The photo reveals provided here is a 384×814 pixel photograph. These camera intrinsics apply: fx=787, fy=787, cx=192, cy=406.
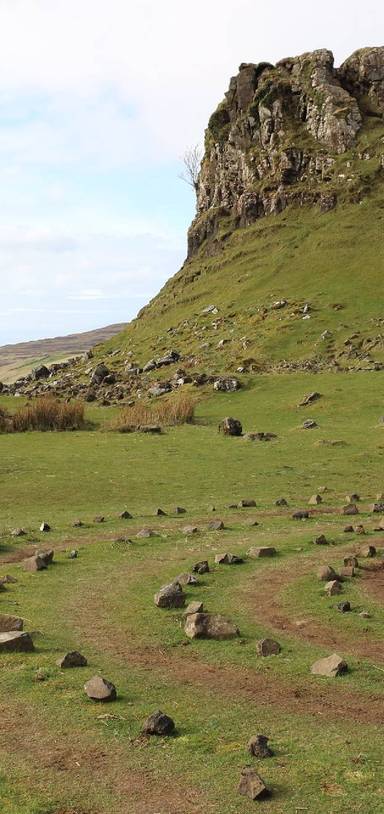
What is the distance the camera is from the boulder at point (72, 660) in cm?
1076

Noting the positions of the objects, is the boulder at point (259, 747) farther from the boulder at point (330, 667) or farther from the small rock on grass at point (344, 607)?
the small rock on grass at point (344, 607)

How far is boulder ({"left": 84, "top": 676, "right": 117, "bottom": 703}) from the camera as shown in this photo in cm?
956

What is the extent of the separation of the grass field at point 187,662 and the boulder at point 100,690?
4.6 inches

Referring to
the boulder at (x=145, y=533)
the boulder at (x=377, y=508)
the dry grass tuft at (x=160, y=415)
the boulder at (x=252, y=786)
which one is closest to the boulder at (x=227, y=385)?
the dry grass tuft at (x=160, y=415)

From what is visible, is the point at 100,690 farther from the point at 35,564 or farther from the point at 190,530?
the point at 190,530

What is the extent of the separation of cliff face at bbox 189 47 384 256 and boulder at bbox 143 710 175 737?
85797 mm

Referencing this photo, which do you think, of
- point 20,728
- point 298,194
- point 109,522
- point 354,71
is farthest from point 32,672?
point 354,71

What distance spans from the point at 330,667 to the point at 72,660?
351 cm

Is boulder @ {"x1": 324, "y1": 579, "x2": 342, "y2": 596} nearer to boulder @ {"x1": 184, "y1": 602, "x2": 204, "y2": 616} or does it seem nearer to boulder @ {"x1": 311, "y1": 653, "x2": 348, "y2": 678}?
boulder @ {"x1": 184, "y1": 602, "x2": 204, "y2": 616}

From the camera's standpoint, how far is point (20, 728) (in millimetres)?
8953

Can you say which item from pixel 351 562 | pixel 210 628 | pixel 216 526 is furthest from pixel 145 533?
pixel 210 628

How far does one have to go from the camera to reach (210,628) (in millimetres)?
12109

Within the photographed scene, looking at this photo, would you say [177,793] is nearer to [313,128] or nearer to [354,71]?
[313,128]

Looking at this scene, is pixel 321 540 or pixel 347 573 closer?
pixel 347 573
